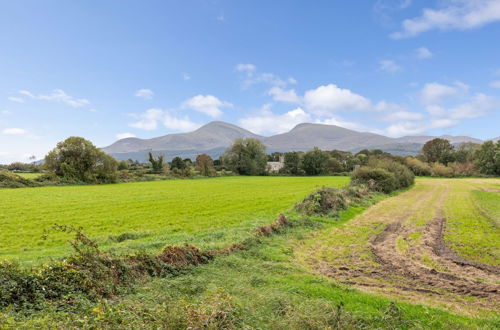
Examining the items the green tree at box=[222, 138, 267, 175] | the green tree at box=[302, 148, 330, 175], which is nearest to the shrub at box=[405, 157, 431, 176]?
the green tree at box=[302, 148, 330, 175]

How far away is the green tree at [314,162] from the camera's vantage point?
84.4 meters

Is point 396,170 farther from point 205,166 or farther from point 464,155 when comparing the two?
point 464,155

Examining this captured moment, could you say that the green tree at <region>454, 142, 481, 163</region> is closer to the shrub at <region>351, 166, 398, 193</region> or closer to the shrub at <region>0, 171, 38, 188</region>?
the shrub at <region>351, 166, 398, 193</region>

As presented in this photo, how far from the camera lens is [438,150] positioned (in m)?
91.4

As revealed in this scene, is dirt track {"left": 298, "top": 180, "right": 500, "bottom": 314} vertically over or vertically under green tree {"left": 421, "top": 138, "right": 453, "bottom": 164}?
under

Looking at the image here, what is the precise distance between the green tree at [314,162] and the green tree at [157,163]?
147ft

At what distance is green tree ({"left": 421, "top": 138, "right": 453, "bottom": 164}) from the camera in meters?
89.3

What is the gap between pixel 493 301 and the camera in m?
6.33

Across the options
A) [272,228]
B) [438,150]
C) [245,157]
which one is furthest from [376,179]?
[438,150]

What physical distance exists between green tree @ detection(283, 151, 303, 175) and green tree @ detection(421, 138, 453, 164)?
154 feet

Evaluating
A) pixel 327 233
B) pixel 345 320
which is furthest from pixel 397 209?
pixel 345 320

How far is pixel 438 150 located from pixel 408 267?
10358cm

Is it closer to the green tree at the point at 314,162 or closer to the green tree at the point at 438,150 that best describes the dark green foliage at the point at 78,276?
the green tree at the point at 314,162

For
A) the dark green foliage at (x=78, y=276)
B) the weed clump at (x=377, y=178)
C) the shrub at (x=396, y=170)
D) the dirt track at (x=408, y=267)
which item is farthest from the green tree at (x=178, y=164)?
the dark green foliage at (x=78, y=276)
